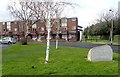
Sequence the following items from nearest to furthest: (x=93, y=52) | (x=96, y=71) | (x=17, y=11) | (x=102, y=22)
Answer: (x=96, y=71), (x=93, y=52), (x=17, y=11), (x=102, y=22)

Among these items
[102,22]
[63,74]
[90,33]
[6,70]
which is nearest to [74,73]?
[63,74]

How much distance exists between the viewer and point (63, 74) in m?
10.1

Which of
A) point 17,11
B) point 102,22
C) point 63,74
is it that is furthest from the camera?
point 102,22

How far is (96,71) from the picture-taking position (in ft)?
35.5

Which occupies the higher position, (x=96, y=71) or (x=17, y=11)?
(x=17, y=11)

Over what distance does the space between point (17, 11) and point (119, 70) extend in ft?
119

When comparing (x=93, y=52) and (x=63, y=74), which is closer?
(x=63, y=74)

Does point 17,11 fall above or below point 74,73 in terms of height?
above

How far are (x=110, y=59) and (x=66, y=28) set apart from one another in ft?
226

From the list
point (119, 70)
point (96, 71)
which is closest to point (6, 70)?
point (96, 71)

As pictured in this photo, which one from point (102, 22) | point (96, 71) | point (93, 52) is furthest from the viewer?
point (102, 22)

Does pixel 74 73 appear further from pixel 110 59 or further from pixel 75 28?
pixel 75 28

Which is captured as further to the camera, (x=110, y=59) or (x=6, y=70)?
(x=110, y=59)

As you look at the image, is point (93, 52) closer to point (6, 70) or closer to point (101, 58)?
point (101, 58)
